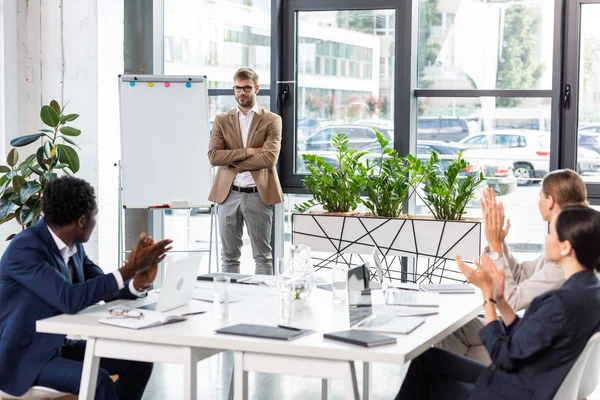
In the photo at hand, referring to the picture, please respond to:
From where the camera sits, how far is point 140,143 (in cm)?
595

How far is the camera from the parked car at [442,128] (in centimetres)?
625

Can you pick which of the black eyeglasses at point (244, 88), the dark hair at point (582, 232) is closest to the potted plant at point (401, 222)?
the black eyeglasses at point (244, 88)

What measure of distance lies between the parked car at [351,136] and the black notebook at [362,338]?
3.95 meters

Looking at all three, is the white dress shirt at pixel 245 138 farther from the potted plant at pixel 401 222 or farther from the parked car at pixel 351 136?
the parked car at pixel 351 136

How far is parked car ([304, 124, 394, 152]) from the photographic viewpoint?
21.1 ft

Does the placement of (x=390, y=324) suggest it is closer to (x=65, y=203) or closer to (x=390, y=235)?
(x=65, y=203)

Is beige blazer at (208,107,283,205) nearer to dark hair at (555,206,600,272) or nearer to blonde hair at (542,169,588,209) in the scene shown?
blonde hair at (542,169,588,209)

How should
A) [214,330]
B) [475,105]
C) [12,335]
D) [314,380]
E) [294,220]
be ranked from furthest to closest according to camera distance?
[475,105], [294,220], [314,380], [12,335], [214,330]

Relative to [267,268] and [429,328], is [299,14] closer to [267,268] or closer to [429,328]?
[267,268]

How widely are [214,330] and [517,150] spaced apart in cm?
405

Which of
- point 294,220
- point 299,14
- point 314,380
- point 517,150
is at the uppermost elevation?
point 299,14

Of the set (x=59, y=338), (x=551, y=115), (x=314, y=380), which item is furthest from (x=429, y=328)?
(x=551, y=115)

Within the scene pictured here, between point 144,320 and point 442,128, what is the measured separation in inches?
159

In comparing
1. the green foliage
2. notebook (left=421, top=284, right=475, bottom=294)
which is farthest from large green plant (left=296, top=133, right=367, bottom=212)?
notebook (left=421, top=284, right=475, bottom=294)
